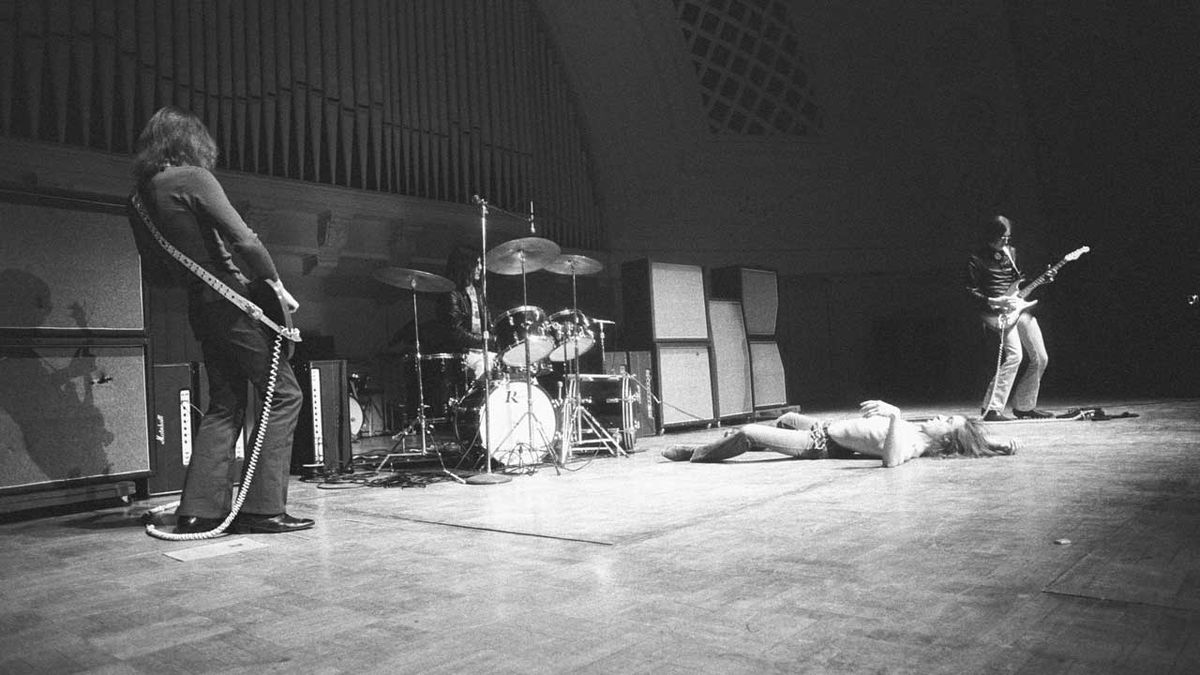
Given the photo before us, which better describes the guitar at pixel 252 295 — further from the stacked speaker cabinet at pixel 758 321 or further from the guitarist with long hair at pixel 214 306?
the stacked speaker cabinet at pixel 758 321

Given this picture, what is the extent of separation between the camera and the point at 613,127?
9.66 m

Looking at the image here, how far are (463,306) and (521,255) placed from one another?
4.77ft

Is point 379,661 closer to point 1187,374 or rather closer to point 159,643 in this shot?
point 159,643

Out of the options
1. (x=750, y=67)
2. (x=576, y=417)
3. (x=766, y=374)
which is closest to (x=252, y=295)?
(x=576, y=417)

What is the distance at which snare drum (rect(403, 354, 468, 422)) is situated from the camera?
5.60 m

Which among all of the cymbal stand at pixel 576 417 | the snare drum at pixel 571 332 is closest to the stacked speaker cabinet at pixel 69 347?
the snare drum at pixel 571 332

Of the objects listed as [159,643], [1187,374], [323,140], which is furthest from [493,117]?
[1187,374]

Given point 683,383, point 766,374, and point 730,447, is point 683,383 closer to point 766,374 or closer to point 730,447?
point 766,374

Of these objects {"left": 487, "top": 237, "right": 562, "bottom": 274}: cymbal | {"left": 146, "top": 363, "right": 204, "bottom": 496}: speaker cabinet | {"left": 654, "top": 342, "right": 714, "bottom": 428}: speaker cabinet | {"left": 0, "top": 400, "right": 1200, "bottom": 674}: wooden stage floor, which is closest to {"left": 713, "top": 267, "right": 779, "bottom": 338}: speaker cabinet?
{"left": 654, "top": 342, "right": 714, "bottom": 428}: speaker cabinet

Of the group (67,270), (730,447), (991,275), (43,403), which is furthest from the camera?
(991,275)

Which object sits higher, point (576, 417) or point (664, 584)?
point (576, 417)

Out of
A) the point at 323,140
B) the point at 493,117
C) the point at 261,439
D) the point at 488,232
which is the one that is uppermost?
the point at 493,117

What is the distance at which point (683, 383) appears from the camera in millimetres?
7434

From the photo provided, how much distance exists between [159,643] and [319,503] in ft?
6.79
